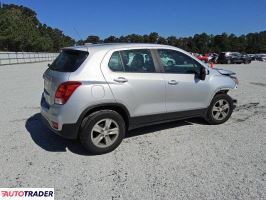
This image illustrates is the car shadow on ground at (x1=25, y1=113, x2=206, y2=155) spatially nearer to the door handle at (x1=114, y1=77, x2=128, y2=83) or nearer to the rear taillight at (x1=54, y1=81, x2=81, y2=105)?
the rear taillight at (x1=54, y1=81, x2=81, y2=105)

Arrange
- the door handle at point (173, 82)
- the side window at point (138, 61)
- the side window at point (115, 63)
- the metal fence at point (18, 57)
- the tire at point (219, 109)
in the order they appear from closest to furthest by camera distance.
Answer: the side window at point (115, 63)
the side window at point (138, 61)
the door handle at point (173, 82)
the tire at point (219, 109)
the metal fence at point (18, 57)

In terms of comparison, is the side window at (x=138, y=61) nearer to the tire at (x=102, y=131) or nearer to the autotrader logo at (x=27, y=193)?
the tire at (x=102, y=131)

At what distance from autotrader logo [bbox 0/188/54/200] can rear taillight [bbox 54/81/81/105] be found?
1.32 m

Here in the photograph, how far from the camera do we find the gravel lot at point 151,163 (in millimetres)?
3590

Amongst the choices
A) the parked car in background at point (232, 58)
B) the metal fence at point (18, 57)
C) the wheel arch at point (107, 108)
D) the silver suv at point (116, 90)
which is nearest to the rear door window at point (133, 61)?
the silver suv at point (116, 90)

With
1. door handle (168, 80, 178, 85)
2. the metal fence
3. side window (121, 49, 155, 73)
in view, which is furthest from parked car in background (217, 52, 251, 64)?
side window (121, 49, 155, 73)

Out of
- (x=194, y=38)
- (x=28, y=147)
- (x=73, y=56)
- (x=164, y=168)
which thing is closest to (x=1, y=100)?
(x=28, y=147)

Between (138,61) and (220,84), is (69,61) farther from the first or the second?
(220,84)

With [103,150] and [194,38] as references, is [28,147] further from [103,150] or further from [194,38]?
[194,38]

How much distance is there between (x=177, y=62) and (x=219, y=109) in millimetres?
1547

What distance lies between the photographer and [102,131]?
464 centimetres

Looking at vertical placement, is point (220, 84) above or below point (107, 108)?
above

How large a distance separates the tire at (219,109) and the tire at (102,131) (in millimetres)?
2159

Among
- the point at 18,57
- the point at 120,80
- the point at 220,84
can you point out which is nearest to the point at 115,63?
the point at 120,80
